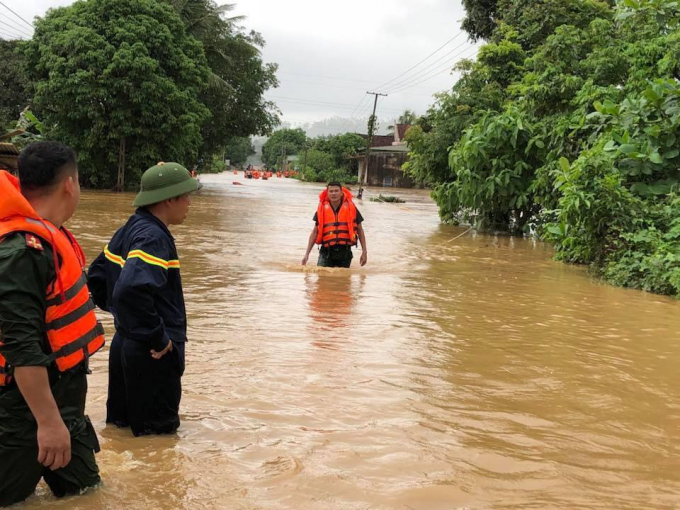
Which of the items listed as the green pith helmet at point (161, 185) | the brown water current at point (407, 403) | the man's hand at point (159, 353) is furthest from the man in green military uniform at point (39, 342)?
the green pith helmet at point (161, 185)

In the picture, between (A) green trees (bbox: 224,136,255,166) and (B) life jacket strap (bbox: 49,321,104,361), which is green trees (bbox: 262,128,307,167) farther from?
(B) life jacket strap (bbox: 49,321,104,361)

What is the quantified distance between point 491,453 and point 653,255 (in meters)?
7.79

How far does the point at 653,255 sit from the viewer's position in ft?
34.5

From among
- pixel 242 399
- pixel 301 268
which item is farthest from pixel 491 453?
pixel 301 268

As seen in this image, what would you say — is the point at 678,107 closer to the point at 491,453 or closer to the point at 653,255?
the point at 653,255

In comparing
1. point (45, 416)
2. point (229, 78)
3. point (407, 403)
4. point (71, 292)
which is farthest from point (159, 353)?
point (229, 78)

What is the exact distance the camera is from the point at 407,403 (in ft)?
15.5

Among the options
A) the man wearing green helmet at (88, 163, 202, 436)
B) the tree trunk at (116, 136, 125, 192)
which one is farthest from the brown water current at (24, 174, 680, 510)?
the tree trunk at (116, 136, 125, 192)

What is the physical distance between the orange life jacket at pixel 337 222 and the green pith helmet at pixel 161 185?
556cm

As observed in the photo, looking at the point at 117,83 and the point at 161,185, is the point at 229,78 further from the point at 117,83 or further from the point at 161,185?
the point at 161,185

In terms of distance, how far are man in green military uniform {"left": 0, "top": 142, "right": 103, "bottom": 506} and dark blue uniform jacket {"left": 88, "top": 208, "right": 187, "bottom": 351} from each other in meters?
0.48

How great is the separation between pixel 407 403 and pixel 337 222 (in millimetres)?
4898

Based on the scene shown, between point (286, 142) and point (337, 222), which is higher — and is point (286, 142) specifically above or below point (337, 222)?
above

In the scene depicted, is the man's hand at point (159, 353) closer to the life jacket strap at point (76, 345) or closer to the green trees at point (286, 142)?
the life jacket strap at point (76, 345)
